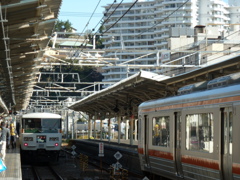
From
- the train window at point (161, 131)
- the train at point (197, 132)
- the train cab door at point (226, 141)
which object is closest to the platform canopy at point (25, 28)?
the train at point (197, 132)

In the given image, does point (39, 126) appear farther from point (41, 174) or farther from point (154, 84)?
point (154, 84)

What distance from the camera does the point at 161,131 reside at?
669 inches

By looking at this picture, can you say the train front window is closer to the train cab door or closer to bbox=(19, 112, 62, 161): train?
A: bbox=(19, 112, 62, 161): train

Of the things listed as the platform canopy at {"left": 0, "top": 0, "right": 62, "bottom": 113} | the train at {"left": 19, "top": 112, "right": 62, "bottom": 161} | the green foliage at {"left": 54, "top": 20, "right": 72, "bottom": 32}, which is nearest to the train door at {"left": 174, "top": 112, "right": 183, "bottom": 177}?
the platform canopy at {"left": 0, "top": 0, "right": 62, "bottom": 113}

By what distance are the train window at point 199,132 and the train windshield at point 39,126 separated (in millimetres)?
18197

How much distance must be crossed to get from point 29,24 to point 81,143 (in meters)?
32.4

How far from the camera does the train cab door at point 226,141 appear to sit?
11627 millimetres

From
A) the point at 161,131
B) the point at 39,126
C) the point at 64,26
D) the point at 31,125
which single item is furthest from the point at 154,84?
the point at 64,26

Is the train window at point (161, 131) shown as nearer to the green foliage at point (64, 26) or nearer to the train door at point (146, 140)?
the train door at point (146, 140)

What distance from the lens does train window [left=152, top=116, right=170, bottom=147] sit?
16375 mm

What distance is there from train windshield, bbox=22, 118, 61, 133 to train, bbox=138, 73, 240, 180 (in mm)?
13657

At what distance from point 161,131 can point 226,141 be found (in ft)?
17.3

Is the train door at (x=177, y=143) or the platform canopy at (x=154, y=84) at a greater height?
the platform canopy at (x=154, y=84)

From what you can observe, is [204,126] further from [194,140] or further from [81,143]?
[81,143]
